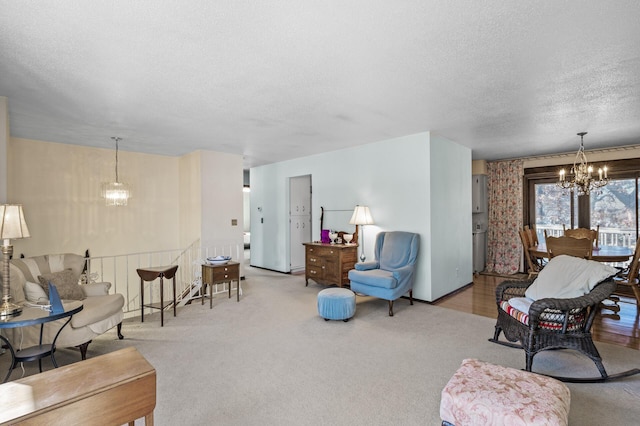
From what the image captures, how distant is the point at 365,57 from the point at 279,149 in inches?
138

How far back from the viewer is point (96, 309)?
2971mm

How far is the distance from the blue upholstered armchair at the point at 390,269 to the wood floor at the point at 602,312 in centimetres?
82

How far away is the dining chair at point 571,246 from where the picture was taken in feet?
13.2

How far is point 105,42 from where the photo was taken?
209cm

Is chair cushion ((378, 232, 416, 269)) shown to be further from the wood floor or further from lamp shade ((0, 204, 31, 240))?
lamp shade ((0, 204, 31, 240))

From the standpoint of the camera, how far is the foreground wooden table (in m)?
1.34

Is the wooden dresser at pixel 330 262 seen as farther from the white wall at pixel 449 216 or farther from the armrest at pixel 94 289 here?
the armrest at pixel 94 289

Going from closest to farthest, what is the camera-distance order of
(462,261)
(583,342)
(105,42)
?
(105,42) < (583,342) < (462,261)

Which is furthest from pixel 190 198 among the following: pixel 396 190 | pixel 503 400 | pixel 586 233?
pixel 586 233

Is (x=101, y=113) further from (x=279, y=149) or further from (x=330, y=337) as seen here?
(x=330, y=337)

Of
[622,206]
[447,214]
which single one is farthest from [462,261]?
[622,206]

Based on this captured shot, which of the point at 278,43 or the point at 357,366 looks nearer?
the point at 278,43

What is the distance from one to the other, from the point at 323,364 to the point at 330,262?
8.47 ft

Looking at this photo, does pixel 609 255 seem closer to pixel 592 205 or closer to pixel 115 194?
pixel 592 205
